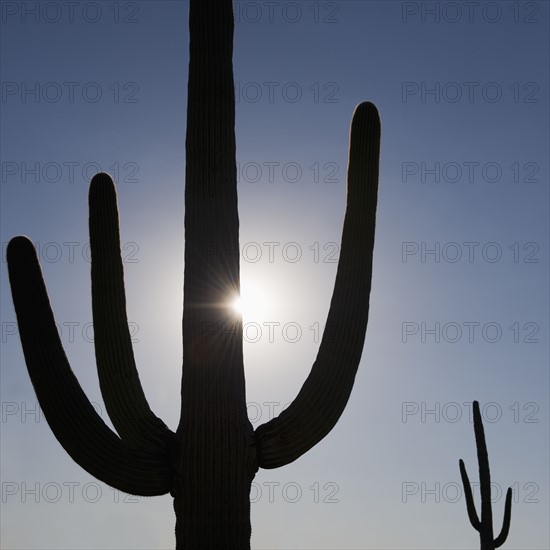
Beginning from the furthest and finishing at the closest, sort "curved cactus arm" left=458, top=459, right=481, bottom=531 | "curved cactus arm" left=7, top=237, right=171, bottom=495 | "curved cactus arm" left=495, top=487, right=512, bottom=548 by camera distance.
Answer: "curved cactus arm" left=458, top=459, right=481, bottom=531 → "curved cactus arm" left=495, top=487, right=512, bottom=548 → "curved cactus arm" left=7, top=237, right=171, bottom=495

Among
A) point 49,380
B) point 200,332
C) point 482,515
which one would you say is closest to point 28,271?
point 49,380

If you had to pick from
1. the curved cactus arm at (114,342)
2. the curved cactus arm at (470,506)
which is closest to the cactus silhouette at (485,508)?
the curved cactus arm at (470,506)

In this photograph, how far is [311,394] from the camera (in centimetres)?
713

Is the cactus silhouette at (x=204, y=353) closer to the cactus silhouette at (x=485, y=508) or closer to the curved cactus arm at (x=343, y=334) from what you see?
the curved cactus arm at (x=343, y=334)

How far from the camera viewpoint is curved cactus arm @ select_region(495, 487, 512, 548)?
15.3 m

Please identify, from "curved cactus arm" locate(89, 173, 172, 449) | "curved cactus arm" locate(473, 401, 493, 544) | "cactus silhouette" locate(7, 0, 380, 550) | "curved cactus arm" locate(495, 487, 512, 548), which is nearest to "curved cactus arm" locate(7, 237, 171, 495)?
"cactus silhouette" locate(7, 0, 380, 550)

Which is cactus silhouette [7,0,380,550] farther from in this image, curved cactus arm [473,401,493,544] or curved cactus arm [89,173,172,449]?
curved cactus arm [473,401,493,544]

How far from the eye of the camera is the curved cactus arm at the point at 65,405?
6.75 meters

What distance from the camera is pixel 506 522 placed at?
15250 mm

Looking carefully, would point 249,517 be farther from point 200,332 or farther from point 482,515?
point 482,515

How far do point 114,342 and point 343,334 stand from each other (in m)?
1.94

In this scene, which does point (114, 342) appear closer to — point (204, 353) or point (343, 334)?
point (204, 353)

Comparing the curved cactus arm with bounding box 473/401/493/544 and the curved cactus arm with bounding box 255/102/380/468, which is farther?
the curved cactus arm with bounding box 473/401/493/544

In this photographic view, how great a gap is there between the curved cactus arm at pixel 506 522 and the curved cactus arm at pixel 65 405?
1000cm
